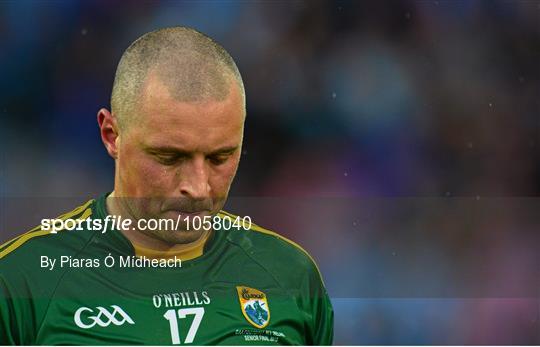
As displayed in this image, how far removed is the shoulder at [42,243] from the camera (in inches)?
149

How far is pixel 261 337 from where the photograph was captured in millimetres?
3859

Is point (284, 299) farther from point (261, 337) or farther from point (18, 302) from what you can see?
point (18, 302)

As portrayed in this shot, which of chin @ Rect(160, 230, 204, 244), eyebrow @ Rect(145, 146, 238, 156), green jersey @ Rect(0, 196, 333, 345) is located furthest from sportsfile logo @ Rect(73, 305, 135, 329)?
eyebrow @ Rect(145, 146, 238, 156)

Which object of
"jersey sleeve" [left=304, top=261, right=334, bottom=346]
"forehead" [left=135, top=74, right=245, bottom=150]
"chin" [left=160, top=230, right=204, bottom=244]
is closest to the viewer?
"forehead" [left=135, top=74, right=245, bottom=150]

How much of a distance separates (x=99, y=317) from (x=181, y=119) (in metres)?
0.95

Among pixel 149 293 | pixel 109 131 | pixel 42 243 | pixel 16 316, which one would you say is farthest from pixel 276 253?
pixel 16 316

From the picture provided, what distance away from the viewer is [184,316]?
3.77 metres

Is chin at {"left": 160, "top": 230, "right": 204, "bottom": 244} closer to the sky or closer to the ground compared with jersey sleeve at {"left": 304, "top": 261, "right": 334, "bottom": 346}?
closer to the sky

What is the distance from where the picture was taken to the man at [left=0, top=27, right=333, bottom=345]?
3639 millimetres

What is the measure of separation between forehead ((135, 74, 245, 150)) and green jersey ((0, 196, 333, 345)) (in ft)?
1.88

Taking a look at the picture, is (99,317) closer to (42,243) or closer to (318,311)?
(42,243)

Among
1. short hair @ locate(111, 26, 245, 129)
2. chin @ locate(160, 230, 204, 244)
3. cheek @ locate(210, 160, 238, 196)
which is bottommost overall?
chin @ locate(160, 230, 204, 244)

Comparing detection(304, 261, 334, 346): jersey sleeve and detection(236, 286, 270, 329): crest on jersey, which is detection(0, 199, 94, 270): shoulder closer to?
detection(236, 286, 270, 329): crest on jersey

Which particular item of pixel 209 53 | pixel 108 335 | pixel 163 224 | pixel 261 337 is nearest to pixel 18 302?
pixel 108 335
